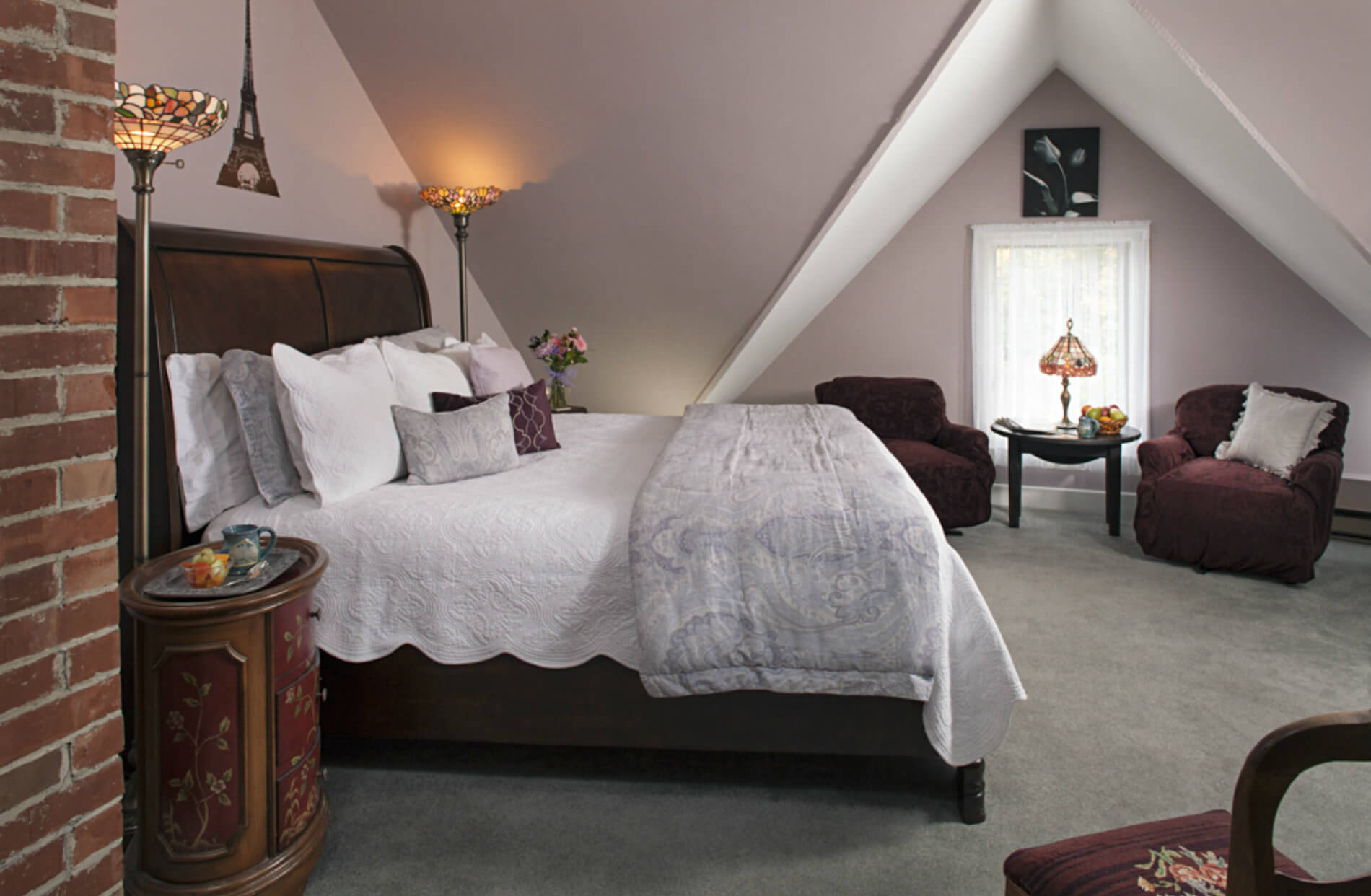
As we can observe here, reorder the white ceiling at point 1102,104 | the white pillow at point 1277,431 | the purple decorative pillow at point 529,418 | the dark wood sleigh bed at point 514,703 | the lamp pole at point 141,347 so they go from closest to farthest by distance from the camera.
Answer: the lamp pole at point 141,347, the dark wood sleigh bed at point 514,703, the purple decorative pillow at point 529,418, the white ceiling at point 1102,104, the white pillow at point 1277,431

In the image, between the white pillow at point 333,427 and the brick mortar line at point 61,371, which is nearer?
the brick mortar line at point 61,371

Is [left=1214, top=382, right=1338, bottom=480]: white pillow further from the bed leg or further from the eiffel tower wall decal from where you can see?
the eiffel tower wall decal

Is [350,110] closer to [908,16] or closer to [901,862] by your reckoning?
[908,16]

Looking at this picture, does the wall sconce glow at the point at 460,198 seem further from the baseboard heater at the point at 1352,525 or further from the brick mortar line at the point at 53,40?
the baseboard heater at the point at 1352,525

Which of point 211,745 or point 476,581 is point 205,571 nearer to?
point 211,745

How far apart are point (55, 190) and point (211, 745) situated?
1028mm

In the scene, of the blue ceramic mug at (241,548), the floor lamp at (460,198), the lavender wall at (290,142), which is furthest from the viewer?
the floor lamp at (460,198)

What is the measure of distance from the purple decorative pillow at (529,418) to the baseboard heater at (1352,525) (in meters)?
3.98

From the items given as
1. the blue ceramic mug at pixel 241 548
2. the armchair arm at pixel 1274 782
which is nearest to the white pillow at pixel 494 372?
the blue ceramic mug at pixel 241 548

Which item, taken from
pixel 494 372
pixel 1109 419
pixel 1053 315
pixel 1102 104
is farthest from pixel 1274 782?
A: pixel 1102 104

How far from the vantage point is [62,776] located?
1.33 meters

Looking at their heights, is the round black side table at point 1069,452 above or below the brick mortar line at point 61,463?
below

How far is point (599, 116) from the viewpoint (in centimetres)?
401

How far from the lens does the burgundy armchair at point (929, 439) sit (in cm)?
448
